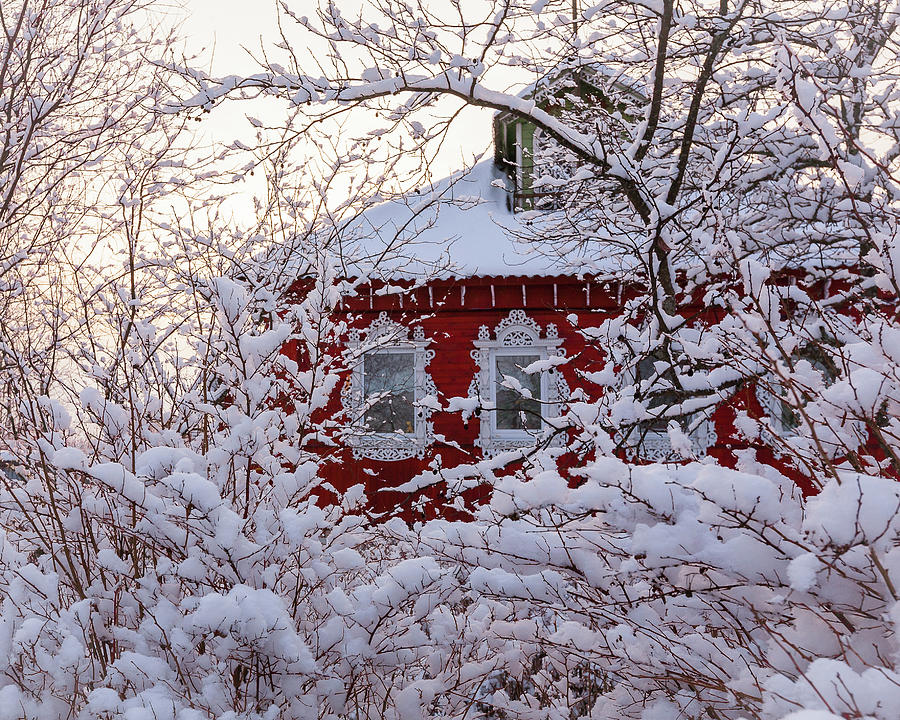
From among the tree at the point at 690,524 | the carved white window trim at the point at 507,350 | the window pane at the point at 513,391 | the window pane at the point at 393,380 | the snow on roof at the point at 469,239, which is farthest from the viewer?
the window pane at the point at 393,380

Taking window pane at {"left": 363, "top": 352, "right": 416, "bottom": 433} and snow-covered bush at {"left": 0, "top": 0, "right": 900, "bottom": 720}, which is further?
window pane at {"left": 363, "top": 352, "right": 416, "bottom": 433}

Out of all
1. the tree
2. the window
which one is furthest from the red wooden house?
the tree

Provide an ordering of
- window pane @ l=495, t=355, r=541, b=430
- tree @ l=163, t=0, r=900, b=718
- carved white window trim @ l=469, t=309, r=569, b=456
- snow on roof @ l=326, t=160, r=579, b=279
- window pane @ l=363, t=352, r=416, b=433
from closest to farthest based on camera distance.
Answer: tree @ l=163, t=0, r=900, b=718 → snow on roof @ l=326, t=160, r=579, b=279 → carved white window trim @ l=469, t=309, r=569, b=456 → window pane @ l=495, t=355, r=541, b=430 → window pane @ l=363, t=352, r=416, b=433

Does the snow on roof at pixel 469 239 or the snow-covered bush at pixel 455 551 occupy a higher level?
the snow on roof at pixel 469 239

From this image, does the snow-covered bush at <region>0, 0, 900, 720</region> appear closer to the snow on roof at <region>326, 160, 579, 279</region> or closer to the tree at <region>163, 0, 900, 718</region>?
the tree at <region>163, 0, 900, 718</region>

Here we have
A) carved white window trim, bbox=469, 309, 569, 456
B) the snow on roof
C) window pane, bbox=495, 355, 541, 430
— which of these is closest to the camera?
the snow on roof

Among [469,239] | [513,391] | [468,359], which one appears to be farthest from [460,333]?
[469,239]

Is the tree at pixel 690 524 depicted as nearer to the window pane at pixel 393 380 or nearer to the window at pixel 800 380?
the window at pixel 800 380

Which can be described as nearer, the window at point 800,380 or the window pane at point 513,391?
the window at point 800,380

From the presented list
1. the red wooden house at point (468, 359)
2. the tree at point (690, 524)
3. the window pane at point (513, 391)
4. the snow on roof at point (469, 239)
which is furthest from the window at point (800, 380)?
the snow on roof at point (469, 239)

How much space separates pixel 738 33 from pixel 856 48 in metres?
1.89

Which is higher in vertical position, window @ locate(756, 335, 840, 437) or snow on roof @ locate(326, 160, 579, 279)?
snow on roof @ locate(326, 160, 579, 279)

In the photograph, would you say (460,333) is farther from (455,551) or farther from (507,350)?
(455,551)

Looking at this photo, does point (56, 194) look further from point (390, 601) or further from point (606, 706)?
point (606, 706)
